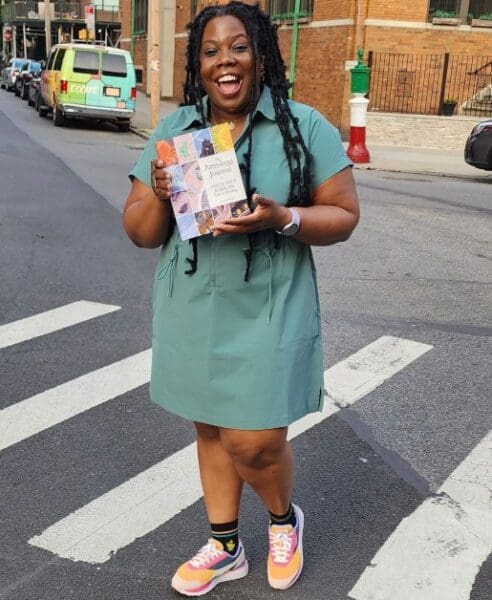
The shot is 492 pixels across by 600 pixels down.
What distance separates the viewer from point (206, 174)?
2357 mm

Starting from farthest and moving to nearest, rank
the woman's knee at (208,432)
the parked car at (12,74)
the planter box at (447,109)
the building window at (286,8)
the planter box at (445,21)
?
1. the parked car at (12,74)
2. the building window at (286,8)
3. the planter box at (445,21)
4. the planter box at (447,109)
5. the woman's knee at (208,432)

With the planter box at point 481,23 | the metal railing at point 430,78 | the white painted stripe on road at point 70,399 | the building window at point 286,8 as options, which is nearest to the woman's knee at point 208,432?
the white painted stripe on road at point 70,399

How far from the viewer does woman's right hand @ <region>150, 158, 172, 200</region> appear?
2.36 m

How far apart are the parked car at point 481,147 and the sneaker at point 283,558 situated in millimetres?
13281

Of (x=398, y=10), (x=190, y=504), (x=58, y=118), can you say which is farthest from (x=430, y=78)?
(x=190, y=504)

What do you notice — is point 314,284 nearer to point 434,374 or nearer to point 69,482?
point 69,482

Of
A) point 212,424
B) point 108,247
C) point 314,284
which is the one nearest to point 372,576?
point 212,424

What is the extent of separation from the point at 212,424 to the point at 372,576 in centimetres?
96

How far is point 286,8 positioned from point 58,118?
9696 mm

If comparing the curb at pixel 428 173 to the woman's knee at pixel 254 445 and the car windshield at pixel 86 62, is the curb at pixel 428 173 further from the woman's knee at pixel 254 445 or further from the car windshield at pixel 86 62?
the woman's knee at pixel 254 445

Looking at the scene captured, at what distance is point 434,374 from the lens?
517 cm

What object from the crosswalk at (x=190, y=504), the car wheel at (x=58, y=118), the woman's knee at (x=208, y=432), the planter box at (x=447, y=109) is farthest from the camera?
the planter box at (x=447, y=109)

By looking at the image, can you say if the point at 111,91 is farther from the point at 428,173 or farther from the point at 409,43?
the point at 428,173

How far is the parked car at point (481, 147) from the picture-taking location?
14914 mm
